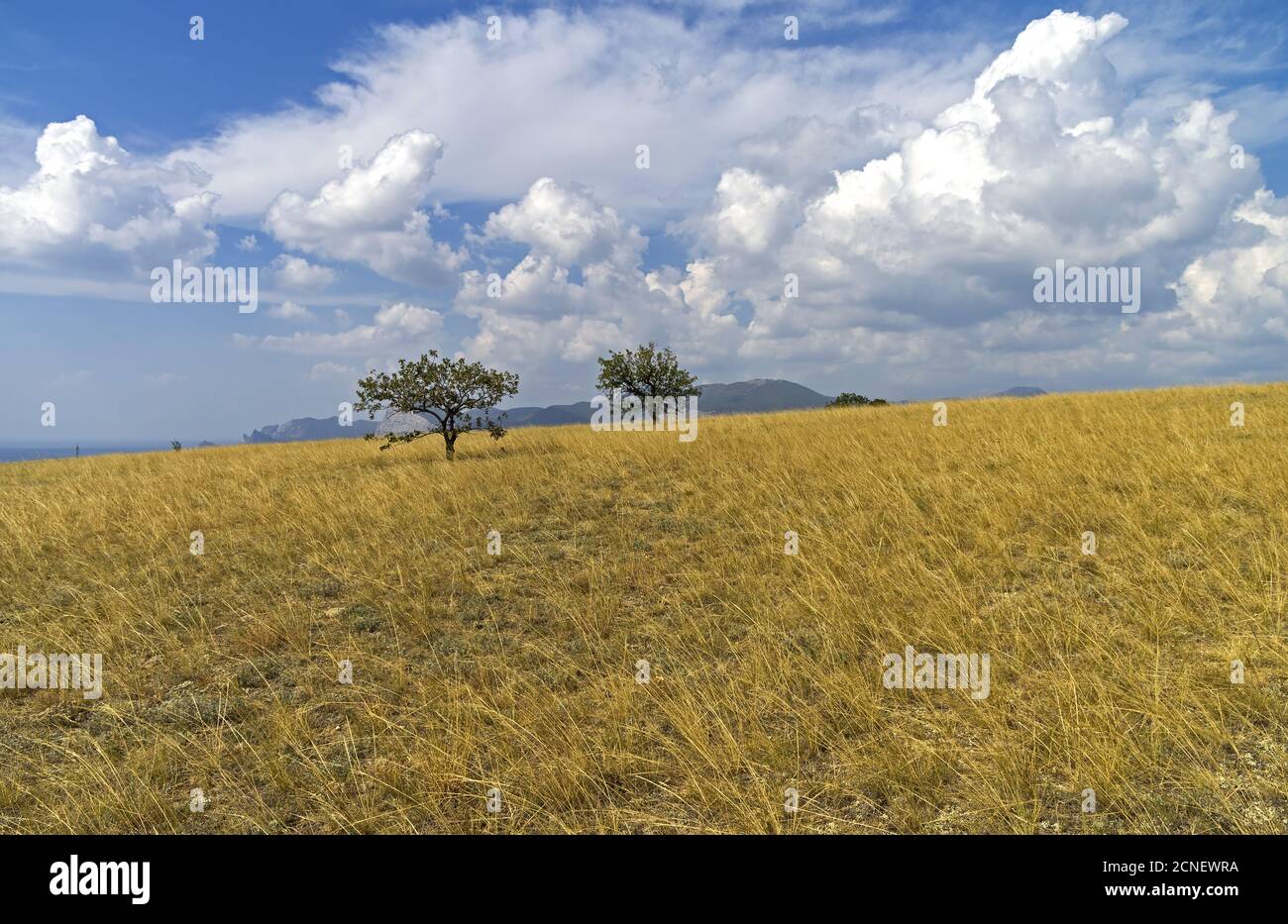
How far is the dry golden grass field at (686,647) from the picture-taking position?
399cm

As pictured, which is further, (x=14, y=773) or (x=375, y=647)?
(x=375, y=647)

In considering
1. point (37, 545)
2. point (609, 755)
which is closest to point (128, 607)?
point (37, 545)

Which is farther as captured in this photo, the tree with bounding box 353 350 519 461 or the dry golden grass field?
the tree with bounding box 353 350 519 461

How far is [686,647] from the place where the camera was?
6.18m

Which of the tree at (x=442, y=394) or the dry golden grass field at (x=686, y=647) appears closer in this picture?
the dry golden grass field at (x=686, y=647)

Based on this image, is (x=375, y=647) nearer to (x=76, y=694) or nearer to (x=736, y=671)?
(x=76, y=694)

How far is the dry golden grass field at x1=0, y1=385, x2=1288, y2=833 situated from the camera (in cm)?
399

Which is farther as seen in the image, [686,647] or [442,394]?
[442,394]
